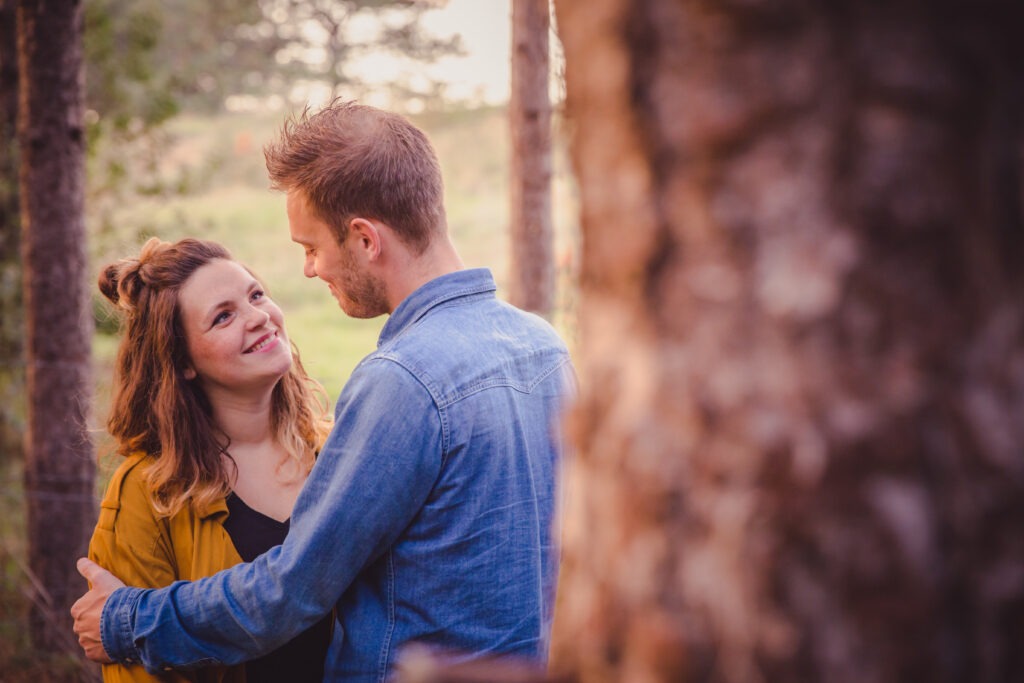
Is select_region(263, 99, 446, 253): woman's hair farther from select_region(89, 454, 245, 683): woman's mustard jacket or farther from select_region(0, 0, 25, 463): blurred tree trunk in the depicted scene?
select_region(0, 0, 25, 463): blurred tree trunk

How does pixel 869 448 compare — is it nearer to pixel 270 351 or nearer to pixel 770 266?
pixel 770 266

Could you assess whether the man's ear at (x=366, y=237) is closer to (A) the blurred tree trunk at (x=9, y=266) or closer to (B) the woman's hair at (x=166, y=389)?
(B) the woman's hair at (x=166, y=389)

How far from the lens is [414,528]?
1.92 metres

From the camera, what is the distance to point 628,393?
89cm

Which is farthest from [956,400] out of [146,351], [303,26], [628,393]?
[303,26]

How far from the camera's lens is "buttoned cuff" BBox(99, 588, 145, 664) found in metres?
2.08

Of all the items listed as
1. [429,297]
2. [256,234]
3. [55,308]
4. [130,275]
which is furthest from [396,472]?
[256,234]

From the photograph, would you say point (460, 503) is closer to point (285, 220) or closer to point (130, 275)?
point (130, 275)

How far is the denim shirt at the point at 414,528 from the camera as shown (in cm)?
183

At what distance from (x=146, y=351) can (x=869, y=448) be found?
8.00ft

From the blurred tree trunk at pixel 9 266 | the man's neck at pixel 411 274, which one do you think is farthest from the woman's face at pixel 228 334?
the blurred tree trunk at pixel 9 266

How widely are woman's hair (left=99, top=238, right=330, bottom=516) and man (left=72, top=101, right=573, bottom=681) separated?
0.46 meters

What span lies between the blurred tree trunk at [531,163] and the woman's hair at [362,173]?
9.72 feet

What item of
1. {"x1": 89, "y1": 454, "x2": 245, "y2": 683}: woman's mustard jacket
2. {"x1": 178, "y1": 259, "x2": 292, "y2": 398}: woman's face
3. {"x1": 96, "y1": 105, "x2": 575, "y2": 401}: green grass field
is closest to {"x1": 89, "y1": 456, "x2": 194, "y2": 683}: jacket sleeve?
{"x1": 89, "y1": 454, "x2": 245, "y2": 683}: woman's mustard jacket
